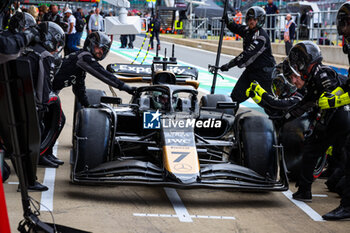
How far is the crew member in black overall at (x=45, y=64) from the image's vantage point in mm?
6762

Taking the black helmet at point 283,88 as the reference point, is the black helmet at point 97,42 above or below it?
above

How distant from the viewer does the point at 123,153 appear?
759cm

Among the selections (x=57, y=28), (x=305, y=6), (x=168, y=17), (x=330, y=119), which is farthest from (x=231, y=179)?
(x=168, y=17)

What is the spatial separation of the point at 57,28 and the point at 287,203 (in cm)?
339

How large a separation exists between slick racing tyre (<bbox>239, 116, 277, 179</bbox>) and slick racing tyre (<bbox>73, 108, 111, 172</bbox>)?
1.47 metres

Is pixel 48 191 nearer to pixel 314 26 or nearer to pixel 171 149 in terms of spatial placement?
pixel 171 149

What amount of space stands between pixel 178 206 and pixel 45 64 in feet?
7.40

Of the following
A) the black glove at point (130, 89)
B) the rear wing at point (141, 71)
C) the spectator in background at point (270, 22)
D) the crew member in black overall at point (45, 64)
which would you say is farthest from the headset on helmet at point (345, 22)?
the spectator in background at point (270, 22)

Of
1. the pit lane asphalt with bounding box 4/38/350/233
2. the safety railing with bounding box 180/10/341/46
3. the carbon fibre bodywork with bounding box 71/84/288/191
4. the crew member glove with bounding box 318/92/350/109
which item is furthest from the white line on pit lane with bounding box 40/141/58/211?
the safety railing with bounding box 180/10/341/46

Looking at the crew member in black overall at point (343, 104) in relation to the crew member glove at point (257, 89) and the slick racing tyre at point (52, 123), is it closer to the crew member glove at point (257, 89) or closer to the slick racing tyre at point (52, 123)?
the crew member glove at point (257, 89)

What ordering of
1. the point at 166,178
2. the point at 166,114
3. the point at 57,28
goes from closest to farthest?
the point at 166,178
the point at 166,114
the point at 57,28

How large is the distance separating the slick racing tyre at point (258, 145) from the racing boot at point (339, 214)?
0.79 meters

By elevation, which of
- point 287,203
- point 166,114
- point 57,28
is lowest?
point 287,203

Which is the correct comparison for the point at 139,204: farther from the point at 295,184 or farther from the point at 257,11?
the point at 257,11
